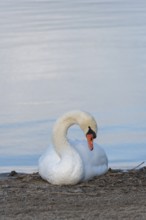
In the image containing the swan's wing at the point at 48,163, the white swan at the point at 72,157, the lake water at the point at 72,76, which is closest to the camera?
the white swan at the point at 72,157

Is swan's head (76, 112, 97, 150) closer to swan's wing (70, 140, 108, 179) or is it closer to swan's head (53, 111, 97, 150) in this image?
swan's head (53, 111, 97, 150)

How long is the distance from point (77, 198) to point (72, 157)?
4.94 feet

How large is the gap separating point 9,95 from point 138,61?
3994mm

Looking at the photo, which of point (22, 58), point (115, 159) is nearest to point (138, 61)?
point (22, 58)

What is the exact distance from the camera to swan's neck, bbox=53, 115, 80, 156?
432 inches

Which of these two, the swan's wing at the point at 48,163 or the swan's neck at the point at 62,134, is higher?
the swan's neck at the point at 62,134

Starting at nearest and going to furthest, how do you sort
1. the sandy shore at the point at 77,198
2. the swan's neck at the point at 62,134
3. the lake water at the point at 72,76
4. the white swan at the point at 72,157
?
the sandy shore at the point at 77,198, the white swan at the point at 72,157, the swan's neck at the point at 62,134, the lake water at the point at 72,76

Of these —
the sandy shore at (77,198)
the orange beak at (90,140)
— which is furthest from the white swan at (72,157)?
the sandy shore at (77,198)

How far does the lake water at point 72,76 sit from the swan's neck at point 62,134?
51.1 inches

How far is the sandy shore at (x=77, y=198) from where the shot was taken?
861cm

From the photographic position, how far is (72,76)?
1934 cm

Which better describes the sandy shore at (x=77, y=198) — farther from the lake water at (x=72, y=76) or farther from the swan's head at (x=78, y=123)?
the lake water at (x=72, y=76)

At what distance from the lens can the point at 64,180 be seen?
10656 millimetres

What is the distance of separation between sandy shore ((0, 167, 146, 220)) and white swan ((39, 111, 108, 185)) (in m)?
0.11
